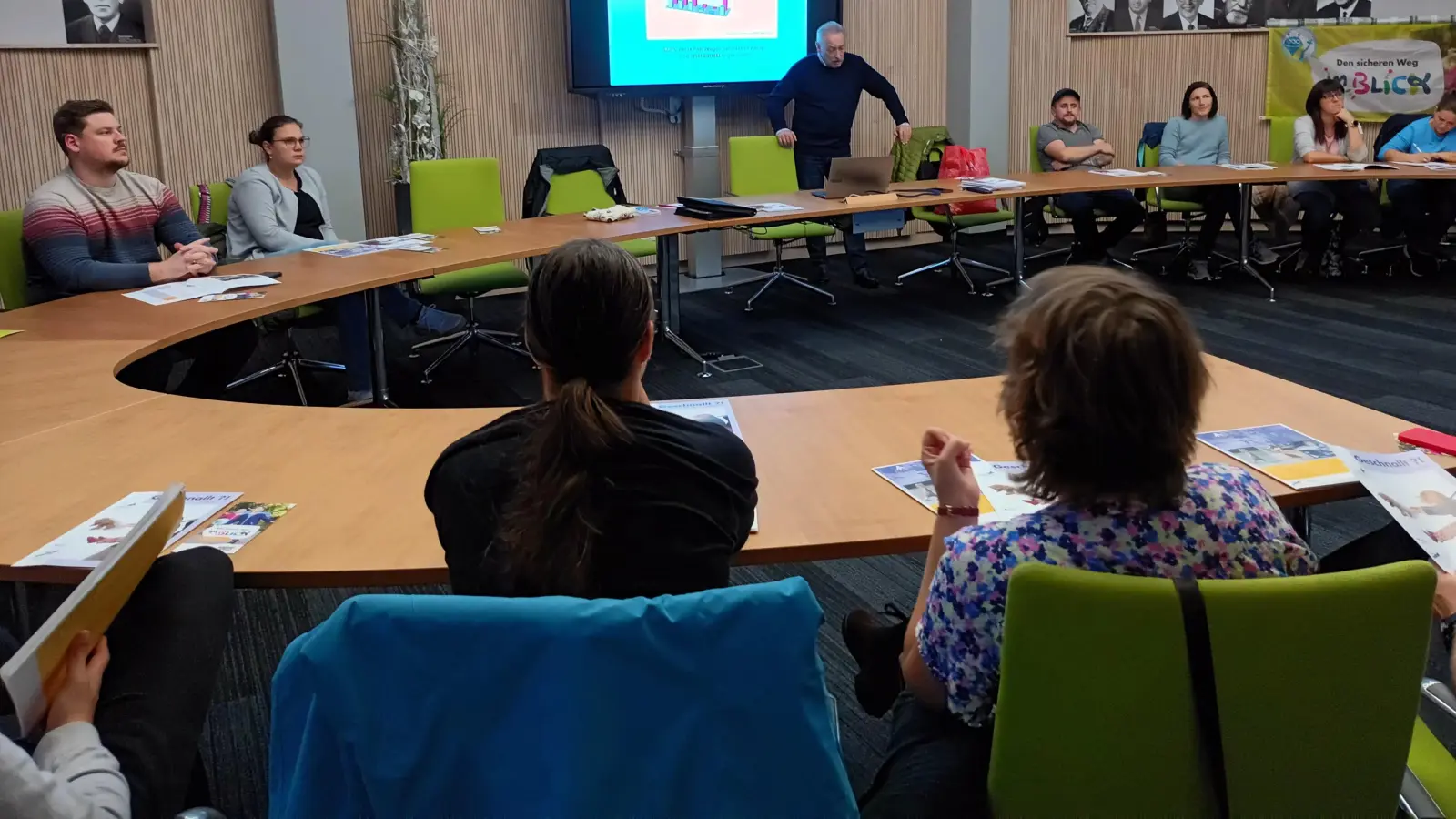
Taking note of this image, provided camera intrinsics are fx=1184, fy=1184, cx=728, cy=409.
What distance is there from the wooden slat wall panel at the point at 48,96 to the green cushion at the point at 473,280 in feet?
6.82

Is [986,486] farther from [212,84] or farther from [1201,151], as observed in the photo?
[1201,151]

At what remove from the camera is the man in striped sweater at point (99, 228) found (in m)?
3.74

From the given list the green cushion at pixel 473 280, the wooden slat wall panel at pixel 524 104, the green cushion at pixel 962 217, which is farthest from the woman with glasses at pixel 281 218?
the green cushion at pixel 962 217

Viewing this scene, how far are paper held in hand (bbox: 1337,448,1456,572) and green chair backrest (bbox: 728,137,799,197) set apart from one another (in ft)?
15.5

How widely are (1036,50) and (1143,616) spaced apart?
7.86 m

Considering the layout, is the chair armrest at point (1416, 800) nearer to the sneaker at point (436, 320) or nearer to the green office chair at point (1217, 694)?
the green office chair at point (1217, 694)

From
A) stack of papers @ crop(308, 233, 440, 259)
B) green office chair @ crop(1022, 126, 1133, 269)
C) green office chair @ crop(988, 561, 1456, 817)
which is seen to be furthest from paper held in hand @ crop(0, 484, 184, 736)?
green office chair @ crop(1022, 126, 1133, 269)

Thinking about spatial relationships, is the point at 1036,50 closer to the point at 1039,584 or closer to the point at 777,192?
the point at 777,192

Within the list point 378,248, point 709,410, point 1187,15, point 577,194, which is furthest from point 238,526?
point 1187,15

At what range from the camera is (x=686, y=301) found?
22.5ft

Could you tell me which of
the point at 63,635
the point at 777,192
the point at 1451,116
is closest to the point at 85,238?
the point at 63,635

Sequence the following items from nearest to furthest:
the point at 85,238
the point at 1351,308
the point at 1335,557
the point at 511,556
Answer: the point at 511,556 → the point at 1335,557 → the point at 85,238 → the point at 1351,308

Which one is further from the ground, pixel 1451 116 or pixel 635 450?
pixel 1451 116

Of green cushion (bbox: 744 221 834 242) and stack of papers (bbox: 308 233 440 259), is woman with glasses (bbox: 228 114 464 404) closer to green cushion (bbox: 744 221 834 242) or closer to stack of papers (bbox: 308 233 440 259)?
stack of papers (bbox: 308 233 440 259)
